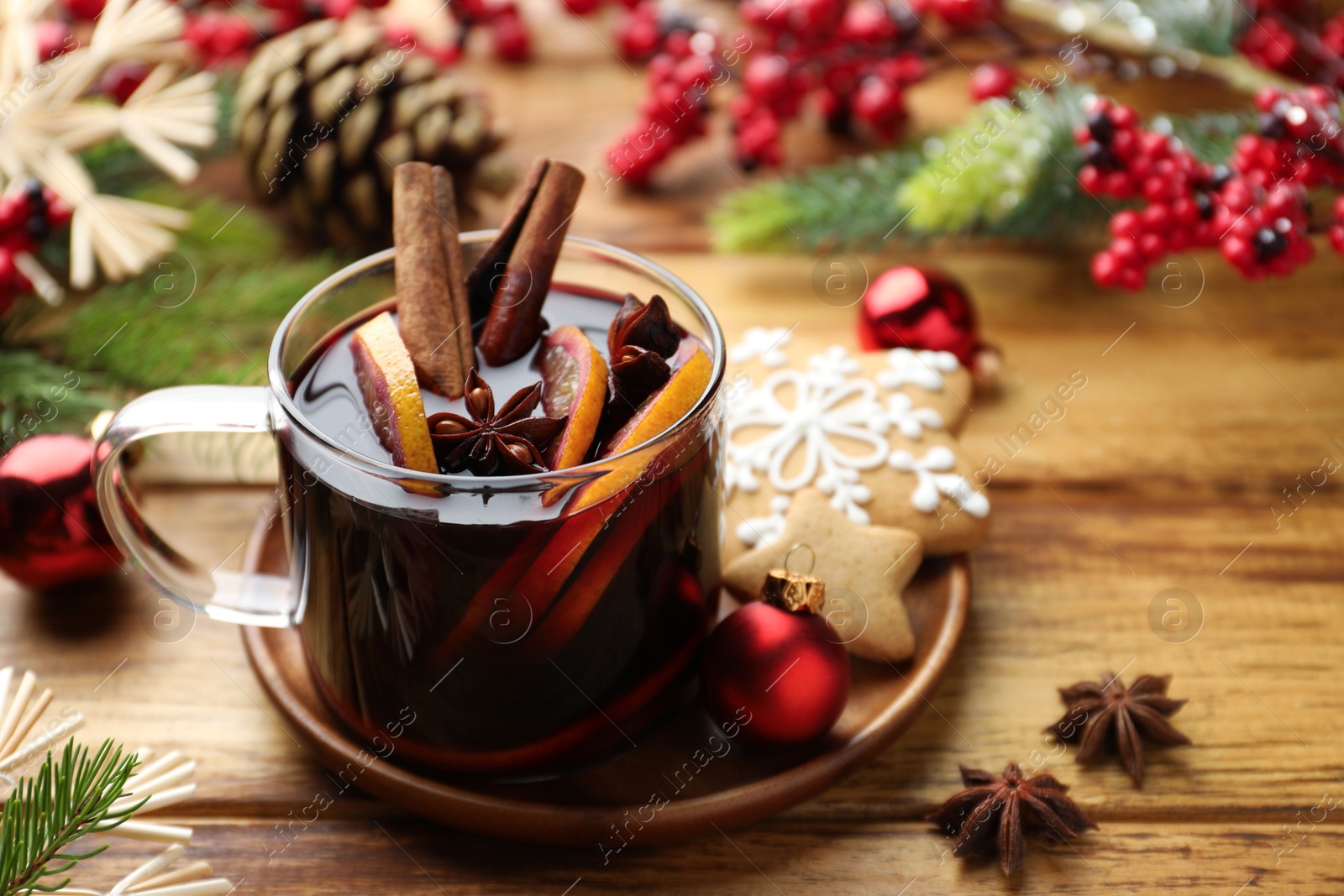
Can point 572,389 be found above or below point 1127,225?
above

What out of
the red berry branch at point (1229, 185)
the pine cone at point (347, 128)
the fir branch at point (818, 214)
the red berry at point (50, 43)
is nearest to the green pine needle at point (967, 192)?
the fir branch at point (818, 214)

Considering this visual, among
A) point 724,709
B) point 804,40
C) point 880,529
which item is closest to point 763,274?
point 804,40

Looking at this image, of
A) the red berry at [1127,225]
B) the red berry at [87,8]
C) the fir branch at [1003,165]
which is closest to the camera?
the red berry at [1127,225]

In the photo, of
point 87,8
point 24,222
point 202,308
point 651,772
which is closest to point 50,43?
point 87,8

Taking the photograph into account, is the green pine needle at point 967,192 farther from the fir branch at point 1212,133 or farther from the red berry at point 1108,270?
the red berry at point 1108,270

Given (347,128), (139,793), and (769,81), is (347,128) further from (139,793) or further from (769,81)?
(139,793)

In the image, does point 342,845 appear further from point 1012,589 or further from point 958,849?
point 1012,589

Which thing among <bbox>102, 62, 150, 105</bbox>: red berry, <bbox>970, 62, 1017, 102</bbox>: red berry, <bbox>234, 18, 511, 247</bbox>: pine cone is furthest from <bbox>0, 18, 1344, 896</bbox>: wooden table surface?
<bbox>102, 62, 150, 105</bbox>: red berry
